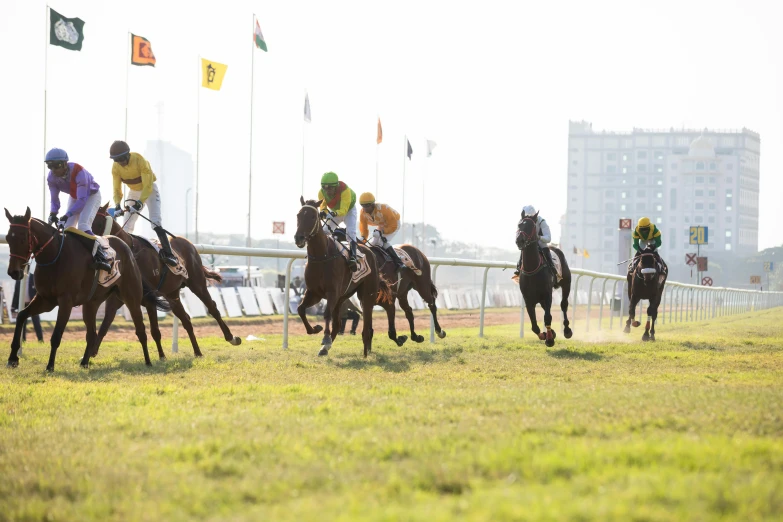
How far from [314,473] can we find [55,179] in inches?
250

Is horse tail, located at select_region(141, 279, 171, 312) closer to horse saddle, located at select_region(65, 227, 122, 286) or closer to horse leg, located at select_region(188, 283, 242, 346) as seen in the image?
horse saddle, located at select_region(65, 227, 122, 286)

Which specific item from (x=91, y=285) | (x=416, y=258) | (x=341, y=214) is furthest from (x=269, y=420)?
(x=416, y=258)

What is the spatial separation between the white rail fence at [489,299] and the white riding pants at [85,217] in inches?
51.5

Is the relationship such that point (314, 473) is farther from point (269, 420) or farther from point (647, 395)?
point (647, 395)

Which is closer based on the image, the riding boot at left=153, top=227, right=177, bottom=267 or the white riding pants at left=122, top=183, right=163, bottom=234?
the riding boot at left=153, top=227, right=177, bottom=267

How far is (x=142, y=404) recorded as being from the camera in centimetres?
608

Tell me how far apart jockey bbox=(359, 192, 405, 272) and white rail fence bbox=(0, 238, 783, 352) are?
1157mm

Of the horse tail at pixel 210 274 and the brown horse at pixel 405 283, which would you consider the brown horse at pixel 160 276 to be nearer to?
the horse tail at pixel 210 274

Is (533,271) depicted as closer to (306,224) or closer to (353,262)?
(353,262)

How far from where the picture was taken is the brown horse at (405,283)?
12.3m

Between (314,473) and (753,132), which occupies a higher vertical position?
(753,132)

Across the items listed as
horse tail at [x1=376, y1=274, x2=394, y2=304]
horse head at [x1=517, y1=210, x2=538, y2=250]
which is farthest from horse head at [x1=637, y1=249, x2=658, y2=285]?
horse tail at [x1=376, y1=274, x2=394, y2=304]

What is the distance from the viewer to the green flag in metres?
→ 25.1

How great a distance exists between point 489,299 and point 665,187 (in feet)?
461
